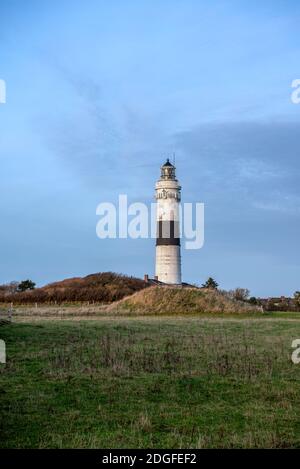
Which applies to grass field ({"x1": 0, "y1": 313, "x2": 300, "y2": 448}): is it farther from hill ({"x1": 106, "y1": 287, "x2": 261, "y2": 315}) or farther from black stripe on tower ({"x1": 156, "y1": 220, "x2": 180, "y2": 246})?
black stripe on tower ({"x1": 156, "y1": 220, "x2": 180, "y2": 246})

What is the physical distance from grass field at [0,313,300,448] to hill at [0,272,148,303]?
4833 cm

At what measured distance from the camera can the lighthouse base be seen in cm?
7825

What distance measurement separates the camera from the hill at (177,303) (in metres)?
58.5

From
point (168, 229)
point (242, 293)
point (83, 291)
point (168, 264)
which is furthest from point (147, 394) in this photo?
point (242, 293)

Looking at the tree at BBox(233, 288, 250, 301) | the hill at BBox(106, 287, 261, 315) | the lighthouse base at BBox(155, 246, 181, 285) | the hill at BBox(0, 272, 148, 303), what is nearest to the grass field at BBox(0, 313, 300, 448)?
the hill at BBox(106, 287, 261, 315)

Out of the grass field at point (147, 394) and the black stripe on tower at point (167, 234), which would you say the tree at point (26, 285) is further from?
the grass field at point (147, 394)

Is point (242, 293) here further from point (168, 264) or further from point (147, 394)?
point (147, 394)

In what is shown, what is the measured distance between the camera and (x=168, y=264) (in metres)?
78.4

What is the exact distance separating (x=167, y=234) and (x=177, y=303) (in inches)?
766
